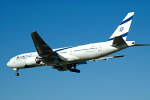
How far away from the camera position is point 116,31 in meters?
37.2

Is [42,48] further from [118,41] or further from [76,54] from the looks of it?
[118,41]

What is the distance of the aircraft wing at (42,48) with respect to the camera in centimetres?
3370

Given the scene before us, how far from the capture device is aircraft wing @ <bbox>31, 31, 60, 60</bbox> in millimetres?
33703

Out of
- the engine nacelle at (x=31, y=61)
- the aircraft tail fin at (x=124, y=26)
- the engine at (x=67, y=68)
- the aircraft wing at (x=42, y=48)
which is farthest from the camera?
the engine at (x=67, y=68)

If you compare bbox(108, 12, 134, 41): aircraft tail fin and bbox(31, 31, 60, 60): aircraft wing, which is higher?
bbox(108, 12, 134, 41): aircraft tail fin

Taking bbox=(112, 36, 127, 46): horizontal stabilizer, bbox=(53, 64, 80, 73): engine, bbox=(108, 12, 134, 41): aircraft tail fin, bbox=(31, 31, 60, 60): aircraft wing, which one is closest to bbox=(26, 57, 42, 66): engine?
bbox=(31, 31, 60, 60): aircraft wing

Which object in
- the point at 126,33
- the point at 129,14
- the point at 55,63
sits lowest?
the point at 55,63

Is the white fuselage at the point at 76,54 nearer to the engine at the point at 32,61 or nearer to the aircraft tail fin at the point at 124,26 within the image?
the engine at the point at 32,61

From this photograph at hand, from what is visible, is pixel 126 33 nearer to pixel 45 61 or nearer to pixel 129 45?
pixel 129 45

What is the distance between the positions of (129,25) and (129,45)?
399cm

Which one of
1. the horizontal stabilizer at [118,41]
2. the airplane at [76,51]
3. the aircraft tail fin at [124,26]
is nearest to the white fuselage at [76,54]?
the airplane at [76,51]

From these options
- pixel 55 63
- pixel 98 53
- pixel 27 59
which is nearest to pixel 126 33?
pixel 98 53

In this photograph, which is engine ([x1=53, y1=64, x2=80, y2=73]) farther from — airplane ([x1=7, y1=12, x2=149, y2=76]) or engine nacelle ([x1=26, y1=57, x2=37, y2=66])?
engine nacelle ([x1=26, y1=57, x2=37, y2=66])

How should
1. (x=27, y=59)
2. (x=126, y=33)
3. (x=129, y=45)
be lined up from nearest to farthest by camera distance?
(x=129, y=45) → (x=126, y=33) → (x=27, y=59)
